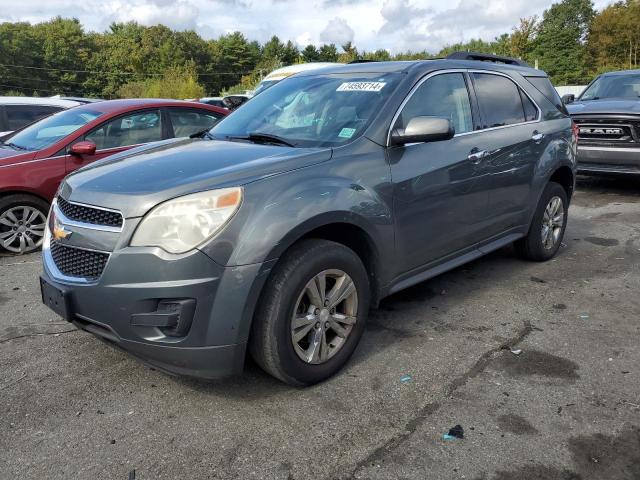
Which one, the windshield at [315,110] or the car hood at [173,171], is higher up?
the windshield at [315,110]

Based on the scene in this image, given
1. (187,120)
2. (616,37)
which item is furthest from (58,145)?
(616,37)

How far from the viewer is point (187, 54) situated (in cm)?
9075

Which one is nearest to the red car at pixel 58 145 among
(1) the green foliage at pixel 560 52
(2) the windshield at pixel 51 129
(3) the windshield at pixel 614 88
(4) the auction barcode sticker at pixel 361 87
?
(2) the windshield at pixel 51 129

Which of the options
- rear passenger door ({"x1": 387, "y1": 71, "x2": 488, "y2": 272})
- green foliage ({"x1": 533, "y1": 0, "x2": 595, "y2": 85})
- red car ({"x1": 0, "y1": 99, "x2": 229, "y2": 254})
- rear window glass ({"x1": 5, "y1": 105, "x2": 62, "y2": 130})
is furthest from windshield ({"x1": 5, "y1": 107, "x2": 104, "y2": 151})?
green foliage ({"x1": 533, "y1": 0, "x2": 595, "y2": 85})

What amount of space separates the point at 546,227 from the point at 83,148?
4610 millimetres

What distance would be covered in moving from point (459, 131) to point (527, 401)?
1.93 metres

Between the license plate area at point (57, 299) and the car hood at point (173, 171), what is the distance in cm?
47

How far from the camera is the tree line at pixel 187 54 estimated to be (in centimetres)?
6078

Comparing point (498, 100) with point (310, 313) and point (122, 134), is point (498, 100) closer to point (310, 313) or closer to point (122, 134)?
point (310, 313)

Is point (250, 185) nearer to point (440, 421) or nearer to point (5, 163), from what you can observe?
point (440, 421)

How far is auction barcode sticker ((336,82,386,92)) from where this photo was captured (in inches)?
144

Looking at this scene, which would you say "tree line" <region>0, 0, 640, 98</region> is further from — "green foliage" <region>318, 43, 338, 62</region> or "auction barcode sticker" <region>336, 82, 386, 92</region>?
"auction barcode sticker" <region>336, 82, 386, 92</region>

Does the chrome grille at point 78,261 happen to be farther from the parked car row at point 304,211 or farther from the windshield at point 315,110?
the windshield at point 315,110

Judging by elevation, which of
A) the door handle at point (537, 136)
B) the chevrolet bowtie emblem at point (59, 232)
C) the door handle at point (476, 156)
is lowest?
the chevrolet bowtie emblem at point (59, 232)
